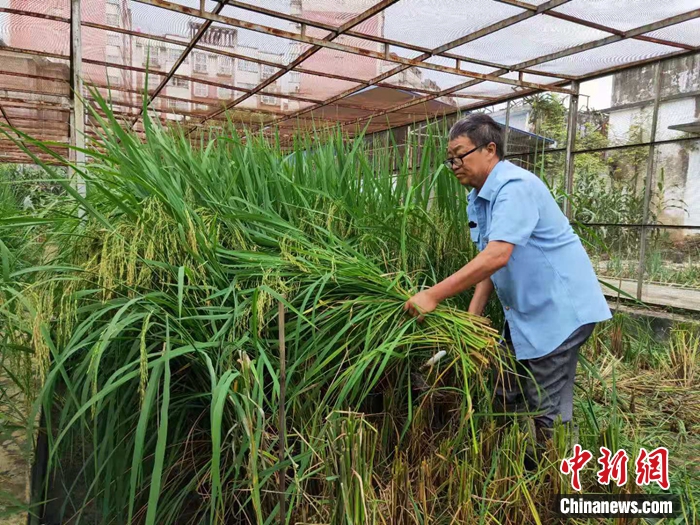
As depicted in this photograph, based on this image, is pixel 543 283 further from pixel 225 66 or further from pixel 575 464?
pixel 225 66

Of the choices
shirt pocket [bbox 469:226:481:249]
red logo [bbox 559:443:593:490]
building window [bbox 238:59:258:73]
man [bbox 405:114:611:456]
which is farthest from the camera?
building window [bbox 238:59:258:73]

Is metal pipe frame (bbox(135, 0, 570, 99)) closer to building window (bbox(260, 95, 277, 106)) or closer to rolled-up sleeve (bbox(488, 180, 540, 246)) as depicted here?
building window (bbox(260, 95, 277, 106))

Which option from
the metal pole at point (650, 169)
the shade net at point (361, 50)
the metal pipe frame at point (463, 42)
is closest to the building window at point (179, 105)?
the shade net at point (361, 50)

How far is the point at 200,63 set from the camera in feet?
17.5

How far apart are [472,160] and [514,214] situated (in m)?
0.30

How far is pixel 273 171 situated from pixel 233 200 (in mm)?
208

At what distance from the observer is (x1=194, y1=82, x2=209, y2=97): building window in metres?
6.23

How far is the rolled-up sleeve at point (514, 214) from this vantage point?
1.58 m

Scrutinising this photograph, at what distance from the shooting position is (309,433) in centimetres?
129

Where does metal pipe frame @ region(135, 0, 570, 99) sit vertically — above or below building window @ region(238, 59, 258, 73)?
below

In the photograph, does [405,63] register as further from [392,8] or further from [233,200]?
[233,200]

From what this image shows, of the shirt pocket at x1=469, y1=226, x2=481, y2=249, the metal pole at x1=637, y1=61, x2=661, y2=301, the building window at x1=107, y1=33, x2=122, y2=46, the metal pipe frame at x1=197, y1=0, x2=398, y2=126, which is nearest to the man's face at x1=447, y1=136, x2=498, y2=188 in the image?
the shirt pocket at x1=469, y1=226, x2=481, y2=249

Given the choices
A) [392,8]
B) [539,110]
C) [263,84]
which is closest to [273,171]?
[392,8]

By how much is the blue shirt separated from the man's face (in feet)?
0.15
